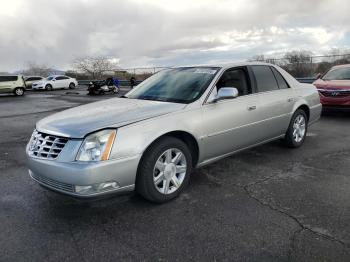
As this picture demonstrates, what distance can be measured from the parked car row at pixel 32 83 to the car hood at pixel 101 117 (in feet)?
79.6

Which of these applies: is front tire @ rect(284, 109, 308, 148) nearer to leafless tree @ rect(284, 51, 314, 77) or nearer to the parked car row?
leafless tree @ rect(284, 51, 314, 77)

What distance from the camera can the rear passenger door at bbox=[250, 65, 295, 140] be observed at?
4998mm

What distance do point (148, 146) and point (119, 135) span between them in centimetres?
35

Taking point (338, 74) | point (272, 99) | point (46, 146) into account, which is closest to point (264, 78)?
point (272, 99)

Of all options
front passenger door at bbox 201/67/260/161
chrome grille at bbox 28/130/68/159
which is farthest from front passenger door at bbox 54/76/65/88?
chrome grille at bbox 28/130/68/159

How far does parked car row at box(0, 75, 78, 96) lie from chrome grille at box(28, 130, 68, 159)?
2457 centimetres

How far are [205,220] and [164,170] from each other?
72cm

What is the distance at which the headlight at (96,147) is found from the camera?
10.5 ft

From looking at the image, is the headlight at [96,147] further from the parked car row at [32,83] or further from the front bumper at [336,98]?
the parked car row at [32,83]

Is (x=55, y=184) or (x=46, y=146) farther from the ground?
(x=46, y=146)

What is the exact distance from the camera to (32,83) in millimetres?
33938

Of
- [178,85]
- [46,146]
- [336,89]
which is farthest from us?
[336,89]

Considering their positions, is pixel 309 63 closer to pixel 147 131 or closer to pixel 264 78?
pixel 264 78

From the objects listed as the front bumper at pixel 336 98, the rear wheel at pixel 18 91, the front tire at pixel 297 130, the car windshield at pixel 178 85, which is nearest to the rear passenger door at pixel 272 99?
the front tire at pixel 297 130
